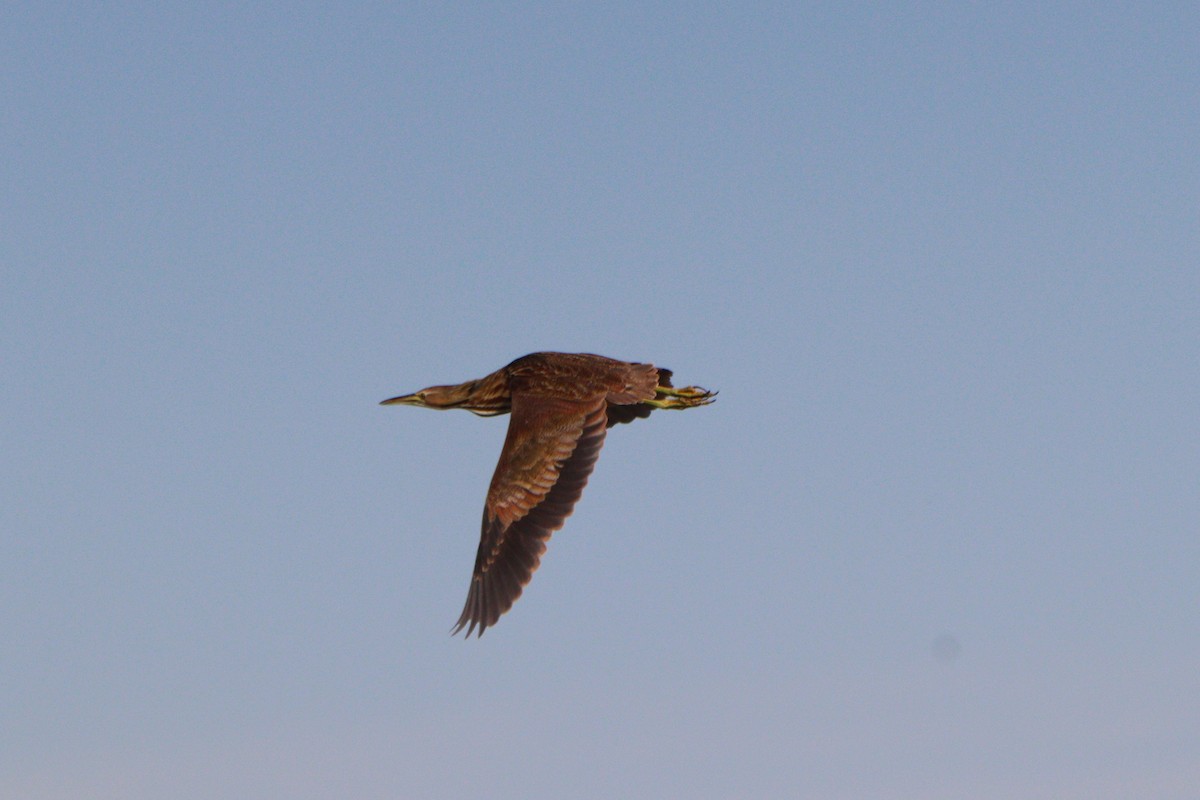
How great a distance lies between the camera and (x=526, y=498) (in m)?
20.1

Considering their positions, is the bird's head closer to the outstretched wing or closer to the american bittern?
the american bittern

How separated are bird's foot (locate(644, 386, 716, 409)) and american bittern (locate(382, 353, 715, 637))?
12mm

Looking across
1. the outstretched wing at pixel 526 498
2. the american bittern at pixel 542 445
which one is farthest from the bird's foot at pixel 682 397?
the outstretched wing at pixel 526 498

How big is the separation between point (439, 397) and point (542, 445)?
3.79m

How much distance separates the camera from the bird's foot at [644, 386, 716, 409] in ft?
73.7

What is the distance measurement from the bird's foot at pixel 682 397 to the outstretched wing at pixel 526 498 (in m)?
1.85

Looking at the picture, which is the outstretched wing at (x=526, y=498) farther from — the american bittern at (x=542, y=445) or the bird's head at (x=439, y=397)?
the bird's head at (x=439, y=397)

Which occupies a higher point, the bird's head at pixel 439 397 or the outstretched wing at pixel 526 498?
the bird's head at pixel 439 397

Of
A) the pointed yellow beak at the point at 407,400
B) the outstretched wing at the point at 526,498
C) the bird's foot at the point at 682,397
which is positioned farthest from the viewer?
the pointed yellow beak at the point at 407,400

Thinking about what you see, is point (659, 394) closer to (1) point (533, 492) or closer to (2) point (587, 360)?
(2) point (587, 360)

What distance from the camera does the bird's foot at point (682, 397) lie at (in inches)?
885

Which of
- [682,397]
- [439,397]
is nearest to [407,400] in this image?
[439,397]

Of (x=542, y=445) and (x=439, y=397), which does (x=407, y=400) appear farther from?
(x=542, y=445)

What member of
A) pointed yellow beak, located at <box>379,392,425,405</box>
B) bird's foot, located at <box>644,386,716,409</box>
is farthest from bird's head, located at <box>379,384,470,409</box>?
bird's foot, located at <box>644,386,716,409</box>
